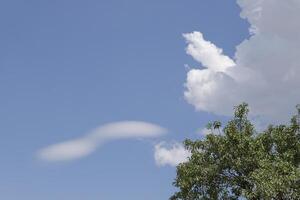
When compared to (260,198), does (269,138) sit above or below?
above

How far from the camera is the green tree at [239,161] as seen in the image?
2067 inches

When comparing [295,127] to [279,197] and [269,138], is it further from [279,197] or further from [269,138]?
[279,197]

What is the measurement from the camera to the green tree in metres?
52.5

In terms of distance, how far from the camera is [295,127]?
56062 mm

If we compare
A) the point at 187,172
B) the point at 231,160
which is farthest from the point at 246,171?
→ the point at 187,172

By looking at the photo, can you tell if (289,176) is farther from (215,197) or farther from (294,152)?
(215,197)

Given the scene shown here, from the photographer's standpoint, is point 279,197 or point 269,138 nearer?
point 279,197

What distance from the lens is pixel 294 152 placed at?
54.9m

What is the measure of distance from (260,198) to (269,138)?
21.7 ft

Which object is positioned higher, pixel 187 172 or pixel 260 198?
pixel 187 172

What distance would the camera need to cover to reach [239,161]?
176 feet

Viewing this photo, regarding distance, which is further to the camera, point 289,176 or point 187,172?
point 187,172

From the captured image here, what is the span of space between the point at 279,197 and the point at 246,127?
25.3ft

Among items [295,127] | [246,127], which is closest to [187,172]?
[246,127]
